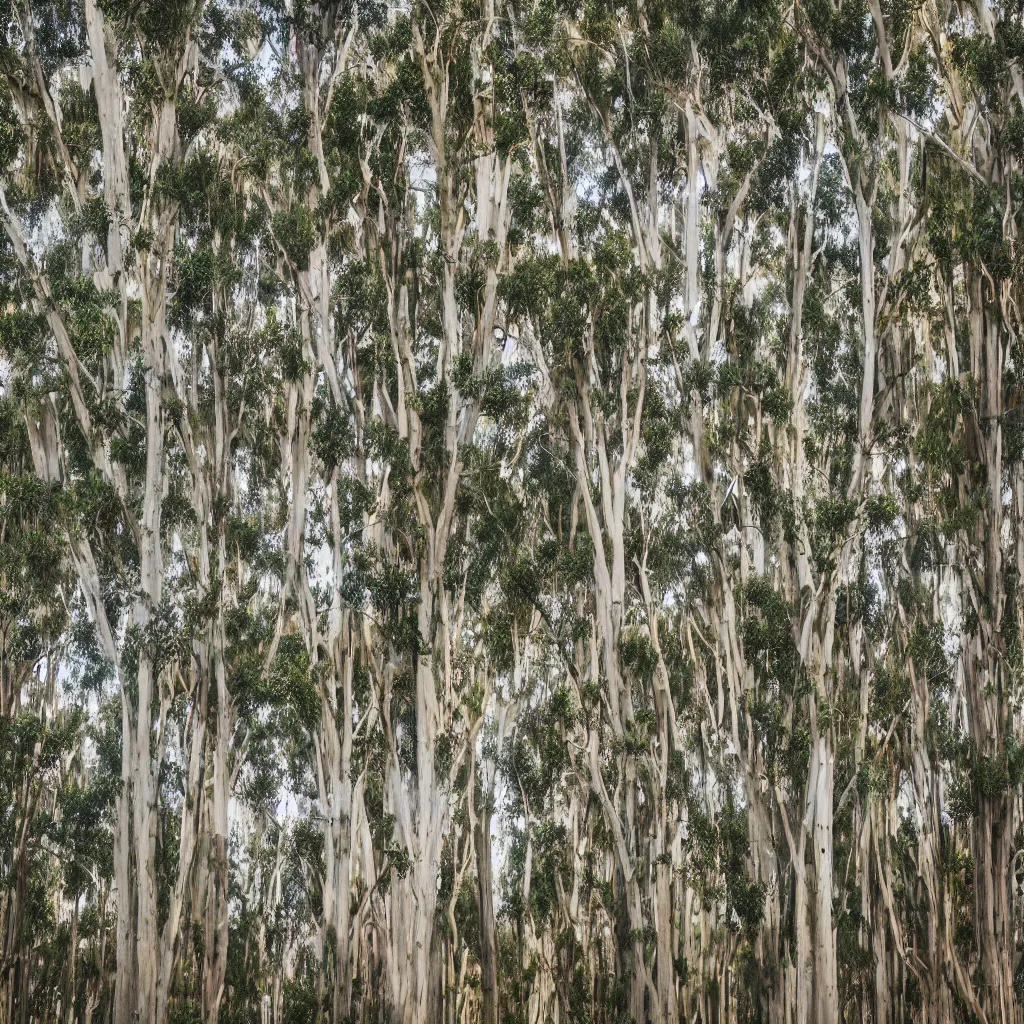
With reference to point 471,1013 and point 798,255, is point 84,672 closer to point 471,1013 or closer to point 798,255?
point 471,1013

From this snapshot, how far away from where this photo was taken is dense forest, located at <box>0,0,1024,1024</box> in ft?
44.7

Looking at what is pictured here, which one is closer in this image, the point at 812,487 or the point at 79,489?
the point at 79,489

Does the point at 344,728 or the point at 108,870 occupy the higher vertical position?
the point at 344,728

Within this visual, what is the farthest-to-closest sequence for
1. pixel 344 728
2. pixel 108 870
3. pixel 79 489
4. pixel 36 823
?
1. pixel 108 870
2. pixel 36 823
3. pixel 344 728
4. pixel 79 489

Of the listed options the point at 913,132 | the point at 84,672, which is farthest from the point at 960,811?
the point at 84,672

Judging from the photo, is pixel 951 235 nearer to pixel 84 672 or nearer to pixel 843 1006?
pixel 843 1006

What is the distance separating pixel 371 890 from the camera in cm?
1509

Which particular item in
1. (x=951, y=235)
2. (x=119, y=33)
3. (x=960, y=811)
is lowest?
(x=960, y=811)

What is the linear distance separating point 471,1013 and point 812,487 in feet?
41.3

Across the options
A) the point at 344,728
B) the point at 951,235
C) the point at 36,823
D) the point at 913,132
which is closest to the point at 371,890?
the point at 344,728

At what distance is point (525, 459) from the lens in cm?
1966

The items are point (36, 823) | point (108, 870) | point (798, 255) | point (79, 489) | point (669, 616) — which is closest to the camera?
point (79, 489)

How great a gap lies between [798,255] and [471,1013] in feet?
52.2

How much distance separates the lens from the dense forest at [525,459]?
1361 cm
